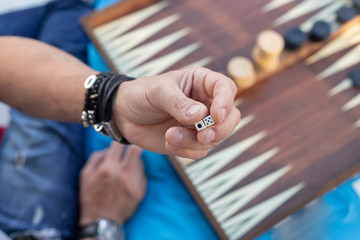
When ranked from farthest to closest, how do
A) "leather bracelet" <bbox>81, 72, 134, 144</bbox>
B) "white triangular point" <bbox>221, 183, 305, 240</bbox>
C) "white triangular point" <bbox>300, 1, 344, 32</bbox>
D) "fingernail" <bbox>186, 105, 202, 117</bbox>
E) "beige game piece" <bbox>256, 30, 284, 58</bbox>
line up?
"white triangular point" <bbox>300, 1, 344, 32</bbox> → "beige game piece" <bbox>256, 30, 284, 58</bbox> → "white triangular point" <bbox>221, 183, 305, 240</bbox> → "leather bracelet" <bbox>81, 72, 134, 144</bbox> → "fingernail" <bbox>186, 105, 202, 117</bbox>

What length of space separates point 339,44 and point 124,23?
2.50ft

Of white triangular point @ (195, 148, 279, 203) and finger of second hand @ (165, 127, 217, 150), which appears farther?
white triangular point @ (195, 148, 279, 203)

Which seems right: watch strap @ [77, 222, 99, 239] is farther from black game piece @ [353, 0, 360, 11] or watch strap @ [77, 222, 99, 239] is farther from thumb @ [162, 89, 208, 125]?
black game piece @ [353, 0, 360, 11]

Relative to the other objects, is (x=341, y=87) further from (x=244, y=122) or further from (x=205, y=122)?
(x=205, y=122)

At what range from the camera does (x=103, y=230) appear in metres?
0.96

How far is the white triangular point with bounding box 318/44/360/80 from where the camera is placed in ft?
3.53

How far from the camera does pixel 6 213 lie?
0.96 metres

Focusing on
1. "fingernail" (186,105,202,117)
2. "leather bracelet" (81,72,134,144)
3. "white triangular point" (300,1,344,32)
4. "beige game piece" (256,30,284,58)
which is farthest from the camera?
"white triangular point" (300,1,344,32)

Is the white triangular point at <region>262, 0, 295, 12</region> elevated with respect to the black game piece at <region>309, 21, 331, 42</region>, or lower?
elevated

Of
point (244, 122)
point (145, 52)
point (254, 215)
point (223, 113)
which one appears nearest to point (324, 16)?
point (244, 122)

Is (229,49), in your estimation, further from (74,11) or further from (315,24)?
(74,11)

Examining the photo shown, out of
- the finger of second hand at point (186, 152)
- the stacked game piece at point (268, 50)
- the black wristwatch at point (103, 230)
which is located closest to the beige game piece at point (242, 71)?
the stacked game piece at point (268, 50)

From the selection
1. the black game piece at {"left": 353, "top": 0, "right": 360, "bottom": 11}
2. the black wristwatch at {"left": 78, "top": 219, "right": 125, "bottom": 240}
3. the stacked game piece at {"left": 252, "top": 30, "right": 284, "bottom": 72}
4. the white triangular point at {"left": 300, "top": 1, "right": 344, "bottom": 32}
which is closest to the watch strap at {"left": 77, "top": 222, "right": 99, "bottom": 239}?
the black wristwatch at {"left": 78, "top": 219, "right": 125, "bottom": 240}

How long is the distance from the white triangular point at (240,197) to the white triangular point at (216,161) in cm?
8
